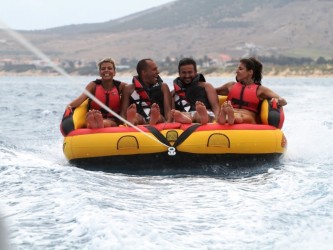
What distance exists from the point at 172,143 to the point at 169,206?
6.00 ft

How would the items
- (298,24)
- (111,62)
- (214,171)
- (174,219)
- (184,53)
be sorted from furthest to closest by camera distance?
(298,24) < (184,53) < (111,62) < (214,171) < (174,219)

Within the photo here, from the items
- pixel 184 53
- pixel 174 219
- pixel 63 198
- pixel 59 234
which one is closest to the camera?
pixel 59 234

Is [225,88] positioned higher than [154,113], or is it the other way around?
[225,88]

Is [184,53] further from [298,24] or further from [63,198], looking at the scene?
[63,198]

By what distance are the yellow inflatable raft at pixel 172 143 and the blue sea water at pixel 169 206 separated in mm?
181

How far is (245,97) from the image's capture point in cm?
695

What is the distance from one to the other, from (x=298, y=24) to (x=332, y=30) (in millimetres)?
10229

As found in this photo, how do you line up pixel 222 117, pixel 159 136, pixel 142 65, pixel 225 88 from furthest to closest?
pixel 225 88 → pixel 142 65 → pixel 222 117 → pixel 159 136

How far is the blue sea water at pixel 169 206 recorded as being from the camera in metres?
3.41

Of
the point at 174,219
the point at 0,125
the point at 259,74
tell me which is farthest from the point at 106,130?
the point at 0,125

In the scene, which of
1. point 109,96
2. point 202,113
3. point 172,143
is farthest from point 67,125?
point 202,113

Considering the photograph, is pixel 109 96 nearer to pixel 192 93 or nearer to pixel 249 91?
pixel 192 93

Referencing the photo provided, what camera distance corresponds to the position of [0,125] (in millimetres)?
12023

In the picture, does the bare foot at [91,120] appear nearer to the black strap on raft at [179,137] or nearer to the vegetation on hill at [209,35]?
the black strap on raft at [179,137]
